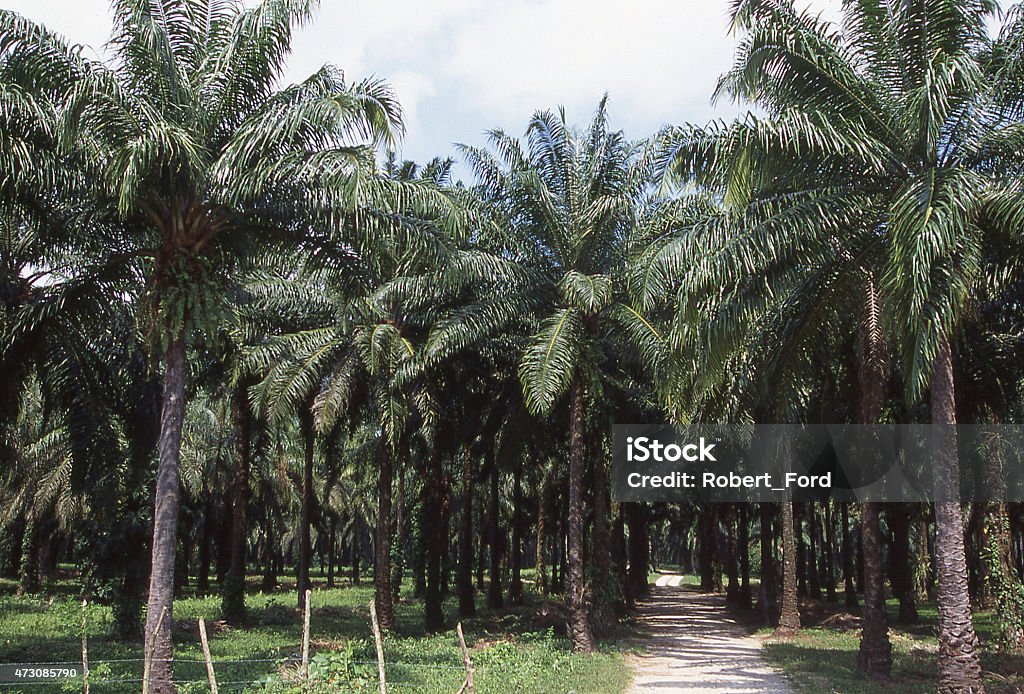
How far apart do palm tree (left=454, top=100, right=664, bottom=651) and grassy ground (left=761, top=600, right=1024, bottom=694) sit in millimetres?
4599

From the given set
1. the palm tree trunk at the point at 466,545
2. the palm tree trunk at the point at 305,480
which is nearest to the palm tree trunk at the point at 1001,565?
the palm tree trunk at the point at 466,545

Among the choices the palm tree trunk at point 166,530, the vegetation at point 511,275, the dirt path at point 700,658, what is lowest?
the dirt path at point 700,658

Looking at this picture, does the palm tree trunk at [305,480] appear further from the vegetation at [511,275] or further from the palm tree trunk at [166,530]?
the palm tree trunk at [166,530]

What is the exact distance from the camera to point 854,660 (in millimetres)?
18250

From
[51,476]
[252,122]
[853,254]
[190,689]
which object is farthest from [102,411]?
[51,476]

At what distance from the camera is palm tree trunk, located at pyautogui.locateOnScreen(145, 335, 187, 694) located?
11.8 meters

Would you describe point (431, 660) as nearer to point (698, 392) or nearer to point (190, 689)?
point (190, 689)

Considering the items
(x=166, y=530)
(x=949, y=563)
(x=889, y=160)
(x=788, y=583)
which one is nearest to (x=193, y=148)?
(x=166, y=530)

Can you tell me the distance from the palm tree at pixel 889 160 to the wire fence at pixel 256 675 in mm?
6794

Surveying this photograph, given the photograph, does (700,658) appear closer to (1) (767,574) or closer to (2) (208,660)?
(1) (767,574)

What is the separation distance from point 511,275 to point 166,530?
29.9 ft

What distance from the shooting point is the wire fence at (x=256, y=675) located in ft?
39.2

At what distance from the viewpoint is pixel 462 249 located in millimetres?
18938

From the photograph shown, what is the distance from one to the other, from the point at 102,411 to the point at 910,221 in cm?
1288
